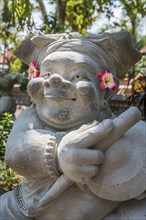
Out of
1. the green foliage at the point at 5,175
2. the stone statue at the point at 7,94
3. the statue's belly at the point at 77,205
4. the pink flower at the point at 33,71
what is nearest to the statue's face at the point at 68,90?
the pink flower at the point at 33,71

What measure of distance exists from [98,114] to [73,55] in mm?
338

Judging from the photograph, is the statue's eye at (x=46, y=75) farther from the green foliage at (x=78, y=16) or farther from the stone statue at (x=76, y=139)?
the green foliage at (x=78, y=16)

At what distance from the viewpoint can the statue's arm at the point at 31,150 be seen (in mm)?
1473

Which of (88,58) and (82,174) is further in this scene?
(88,58)

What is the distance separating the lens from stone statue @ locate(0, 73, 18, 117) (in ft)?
18.2

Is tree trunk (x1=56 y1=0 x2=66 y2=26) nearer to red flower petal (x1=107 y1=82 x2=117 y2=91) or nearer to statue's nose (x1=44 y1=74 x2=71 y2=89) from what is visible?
red flower petal (x1=107 y1=82 x2=117 y2=91)

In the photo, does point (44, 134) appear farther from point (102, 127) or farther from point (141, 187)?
point (141, 187)

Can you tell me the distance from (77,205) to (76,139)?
15.2 inches

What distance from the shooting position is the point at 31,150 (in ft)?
4.96

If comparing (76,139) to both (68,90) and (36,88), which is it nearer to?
(68,90)

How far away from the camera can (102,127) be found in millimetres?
1370

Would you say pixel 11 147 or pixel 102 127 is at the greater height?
pixel 102 127

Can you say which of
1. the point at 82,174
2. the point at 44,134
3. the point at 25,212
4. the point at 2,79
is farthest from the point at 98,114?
the point at 2,79

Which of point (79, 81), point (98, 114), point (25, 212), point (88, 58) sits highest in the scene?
point (88, 58)
